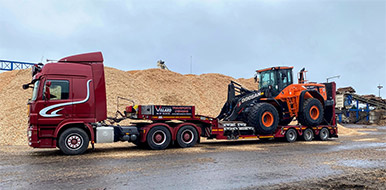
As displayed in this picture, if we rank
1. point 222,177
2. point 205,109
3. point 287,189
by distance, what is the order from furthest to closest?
point 205,109 → point 222,177 → point 287,189

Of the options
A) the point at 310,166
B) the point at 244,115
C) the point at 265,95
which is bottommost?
the point at 310,166

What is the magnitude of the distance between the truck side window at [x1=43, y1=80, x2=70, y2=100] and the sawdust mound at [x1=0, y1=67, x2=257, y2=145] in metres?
6.81

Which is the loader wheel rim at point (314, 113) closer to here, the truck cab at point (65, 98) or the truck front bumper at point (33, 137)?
the truck cab at point (65, 98)

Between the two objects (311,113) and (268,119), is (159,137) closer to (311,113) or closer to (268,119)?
(268,119)

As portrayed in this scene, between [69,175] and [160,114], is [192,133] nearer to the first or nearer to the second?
[160,114]

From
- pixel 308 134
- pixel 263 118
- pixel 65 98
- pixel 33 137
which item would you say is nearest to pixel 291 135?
pixel 308 134

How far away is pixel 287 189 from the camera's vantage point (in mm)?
5902

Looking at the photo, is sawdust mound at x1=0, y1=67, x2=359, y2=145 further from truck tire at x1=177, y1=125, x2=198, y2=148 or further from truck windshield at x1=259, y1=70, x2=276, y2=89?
truck windshield at x1=259, y1=70, x2=276, y2=89

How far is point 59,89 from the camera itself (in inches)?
432

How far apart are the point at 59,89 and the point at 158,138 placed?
424cm

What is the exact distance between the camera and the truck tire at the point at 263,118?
15.2 m

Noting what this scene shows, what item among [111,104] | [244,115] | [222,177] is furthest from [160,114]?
[111,104]

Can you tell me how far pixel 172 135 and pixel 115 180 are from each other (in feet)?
20.6

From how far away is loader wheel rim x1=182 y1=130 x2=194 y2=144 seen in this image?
13219mm
